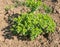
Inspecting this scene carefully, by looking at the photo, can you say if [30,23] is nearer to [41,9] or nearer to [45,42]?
[45,42]

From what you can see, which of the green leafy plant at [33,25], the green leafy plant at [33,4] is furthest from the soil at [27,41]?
the green leafy plant at [33,4]

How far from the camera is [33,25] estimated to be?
456cm

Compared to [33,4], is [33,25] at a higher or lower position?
lower

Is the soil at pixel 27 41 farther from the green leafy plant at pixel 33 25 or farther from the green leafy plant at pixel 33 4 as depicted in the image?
the green leafy plant at pixel 33 4

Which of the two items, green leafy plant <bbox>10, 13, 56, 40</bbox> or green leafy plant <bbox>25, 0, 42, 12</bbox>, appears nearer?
green leafy plant <bbox>10, 13, 56, 40</bbox>

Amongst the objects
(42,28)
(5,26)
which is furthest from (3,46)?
(42,28)

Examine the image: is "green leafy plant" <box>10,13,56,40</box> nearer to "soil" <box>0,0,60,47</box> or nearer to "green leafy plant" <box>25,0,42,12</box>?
"soil" <box>0,0,60,47</box>

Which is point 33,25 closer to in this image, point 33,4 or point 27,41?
point 27,41

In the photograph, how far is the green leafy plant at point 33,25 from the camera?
4.51 meters

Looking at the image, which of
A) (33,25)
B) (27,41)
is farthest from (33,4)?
(27,41)

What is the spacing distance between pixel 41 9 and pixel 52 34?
0.87 metres

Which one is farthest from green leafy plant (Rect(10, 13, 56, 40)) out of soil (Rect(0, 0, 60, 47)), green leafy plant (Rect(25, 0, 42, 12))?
green leafy plant (Rect(25, 0, 42, 12))

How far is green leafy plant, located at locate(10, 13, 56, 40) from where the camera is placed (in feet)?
14.8

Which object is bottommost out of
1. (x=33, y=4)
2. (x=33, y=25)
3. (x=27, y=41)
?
(x=27, y=41)
